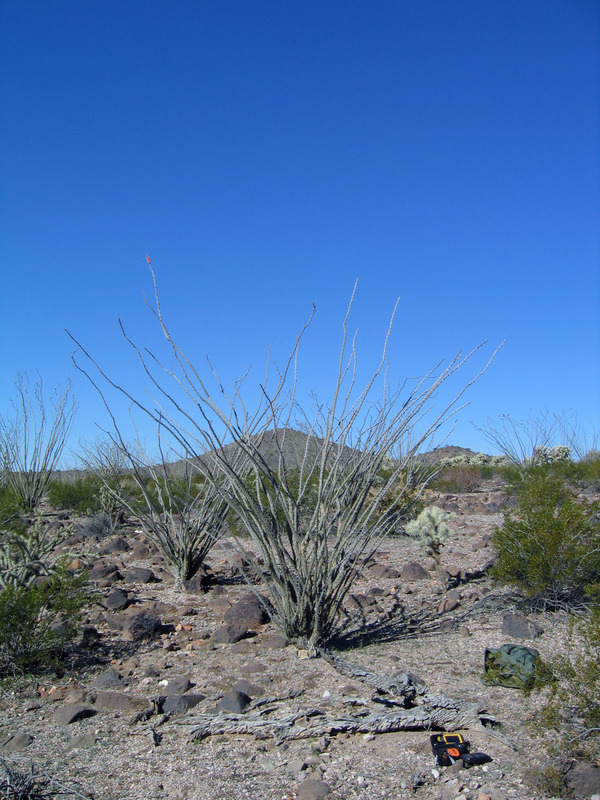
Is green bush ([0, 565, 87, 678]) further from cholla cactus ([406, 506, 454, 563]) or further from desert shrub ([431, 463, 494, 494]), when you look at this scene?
desert shrub ([431, 463, 494, 494])

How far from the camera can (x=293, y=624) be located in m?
4.85

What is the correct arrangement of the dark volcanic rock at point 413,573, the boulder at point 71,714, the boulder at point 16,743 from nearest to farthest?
the boulder at point 16,743
the boulder at point 71,714
the dark volcanic rock at point 413,573

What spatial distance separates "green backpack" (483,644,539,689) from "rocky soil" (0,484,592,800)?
0.07 m

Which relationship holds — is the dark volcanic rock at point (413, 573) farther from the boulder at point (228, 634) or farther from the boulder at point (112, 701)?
the boulder at point (112, 701)

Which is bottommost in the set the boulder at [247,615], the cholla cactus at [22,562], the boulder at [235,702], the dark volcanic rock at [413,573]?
the boulder at [235,702]

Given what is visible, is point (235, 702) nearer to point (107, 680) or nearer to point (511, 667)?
point (107, 680)

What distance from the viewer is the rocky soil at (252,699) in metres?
2.76

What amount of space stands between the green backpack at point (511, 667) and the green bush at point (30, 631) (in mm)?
3092

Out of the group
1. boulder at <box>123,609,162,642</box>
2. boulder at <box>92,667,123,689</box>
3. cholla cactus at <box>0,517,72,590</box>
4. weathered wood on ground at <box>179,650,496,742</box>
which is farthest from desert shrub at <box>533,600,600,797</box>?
cholla cactus at <box>0,517,72,590</box>

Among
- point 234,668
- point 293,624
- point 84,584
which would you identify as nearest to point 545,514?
point 293,624

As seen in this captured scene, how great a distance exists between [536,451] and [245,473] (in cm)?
1529

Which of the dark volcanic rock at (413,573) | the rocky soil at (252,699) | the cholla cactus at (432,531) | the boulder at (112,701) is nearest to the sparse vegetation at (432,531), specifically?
the cholla cactus at (432,531)

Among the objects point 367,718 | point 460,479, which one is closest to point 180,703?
point 367,718

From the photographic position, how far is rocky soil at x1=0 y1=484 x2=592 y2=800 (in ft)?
9.07
